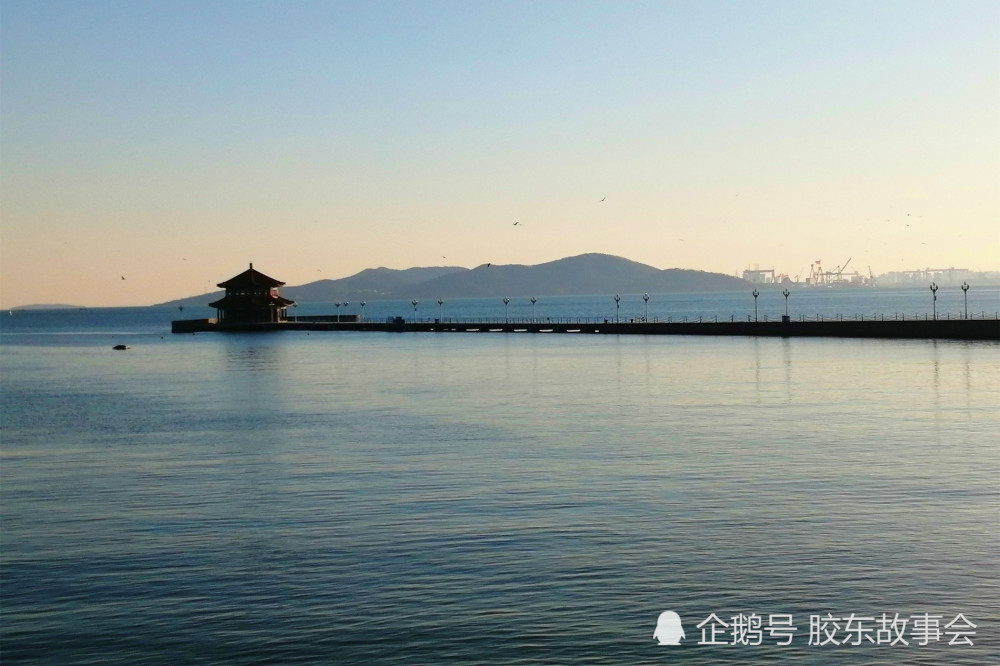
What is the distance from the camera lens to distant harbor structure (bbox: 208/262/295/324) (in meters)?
170

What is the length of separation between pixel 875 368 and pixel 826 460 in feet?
141

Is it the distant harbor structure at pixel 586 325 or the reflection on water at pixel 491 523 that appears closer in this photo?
the reflection on water at pixel 491 523

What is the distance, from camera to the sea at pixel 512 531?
18047mm

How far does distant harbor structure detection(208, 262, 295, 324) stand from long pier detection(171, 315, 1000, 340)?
185 centimetres

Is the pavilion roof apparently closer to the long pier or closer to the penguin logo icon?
the long pier

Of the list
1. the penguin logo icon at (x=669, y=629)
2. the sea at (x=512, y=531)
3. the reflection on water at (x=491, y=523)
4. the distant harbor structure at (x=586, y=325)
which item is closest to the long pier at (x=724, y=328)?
the distant harbor structure at (x=586, y=325)

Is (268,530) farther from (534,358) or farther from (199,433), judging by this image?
(534,358)

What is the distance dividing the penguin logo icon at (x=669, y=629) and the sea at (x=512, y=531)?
54mm

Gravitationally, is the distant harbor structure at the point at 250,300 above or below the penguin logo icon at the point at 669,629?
above

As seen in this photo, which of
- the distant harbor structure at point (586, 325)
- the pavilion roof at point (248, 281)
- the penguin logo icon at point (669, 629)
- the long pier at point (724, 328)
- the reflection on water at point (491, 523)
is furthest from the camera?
the pavilion roof at point (248, 281)

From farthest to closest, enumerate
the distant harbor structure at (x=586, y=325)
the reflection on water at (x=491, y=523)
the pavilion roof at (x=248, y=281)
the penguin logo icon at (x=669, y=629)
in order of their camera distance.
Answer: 1. the pavilion roof at (x=248, y=281)
2. the distant harbor structure at (x=586, y=325)
3. the reflection on water at (x=491, y=523)
4. the penguin logo icon at (x=669, y=629)

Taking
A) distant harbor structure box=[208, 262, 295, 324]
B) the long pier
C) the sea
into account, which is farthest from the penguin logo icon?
distant harbor structure box=[208, 262, 295, 324]

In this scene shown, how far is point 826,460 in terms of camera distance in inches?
1398

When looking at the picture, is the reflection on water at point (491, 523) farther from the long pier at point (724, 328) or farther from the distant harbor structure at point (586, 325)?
the distant harbor structure at point (586, 325)
